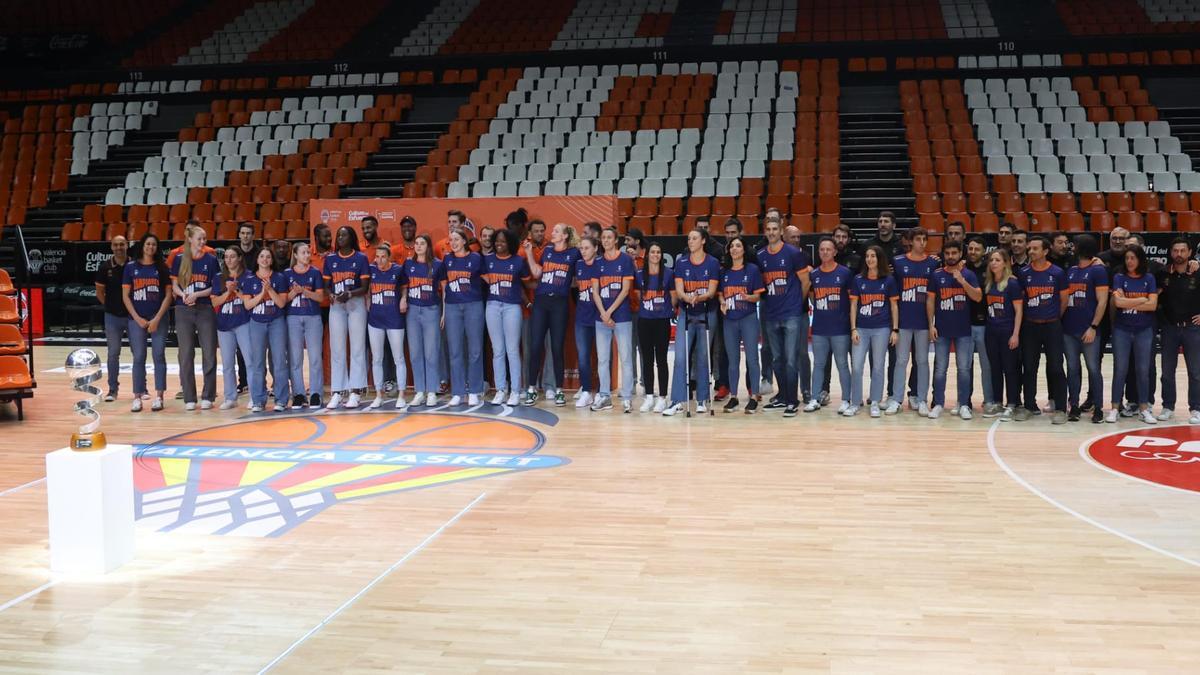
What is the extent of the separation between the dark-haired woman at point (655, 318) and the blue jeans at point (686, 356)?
0.13 m

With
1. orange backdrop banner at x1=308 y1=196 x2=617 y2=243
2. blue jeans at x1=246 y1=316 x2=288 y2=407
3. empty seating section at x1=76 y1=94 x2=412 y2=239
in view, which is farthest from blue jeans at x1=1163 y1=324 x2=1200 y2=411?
empty seating section at x1=76 y1=94 x2=412 y2=239

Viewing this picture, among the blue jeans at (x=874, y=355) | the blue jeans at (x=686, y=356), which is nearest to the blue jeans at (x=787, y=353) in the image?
the blue jeans at (x=874, y=355)

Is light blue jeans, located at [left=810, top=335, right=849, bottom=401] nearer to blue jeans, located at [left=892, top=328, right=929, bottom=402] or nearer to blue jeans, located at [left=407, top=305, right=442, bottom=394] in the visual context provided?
blue jeans, located at [left=892, top=328, right=929, bottom=402]

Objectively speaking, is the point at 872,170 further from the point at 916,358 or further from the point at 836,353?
the point at 836,353

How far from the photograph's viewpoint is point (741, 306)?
8750mm

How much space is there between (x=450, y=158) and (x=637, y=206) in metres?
4.24

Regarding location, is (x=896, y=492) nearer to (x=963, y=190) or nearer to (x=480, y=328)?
(x=480, y=328)

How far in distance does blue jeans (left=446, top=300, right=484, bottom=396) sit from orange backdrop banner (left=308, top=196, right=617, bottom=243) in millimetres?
1316

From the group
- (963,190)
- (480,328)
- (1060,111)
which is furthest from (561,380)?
(1060,111)

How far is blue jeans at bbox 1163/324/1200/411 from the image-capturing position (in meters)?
8.29

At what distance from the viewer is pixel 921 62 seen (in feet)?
66.1

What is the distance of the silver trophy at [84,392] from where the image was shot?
15.5 ft

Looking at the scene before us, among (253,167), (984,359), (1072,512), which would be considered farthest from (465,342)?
(253,167)

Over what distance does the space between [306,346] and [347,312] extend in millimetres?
516
